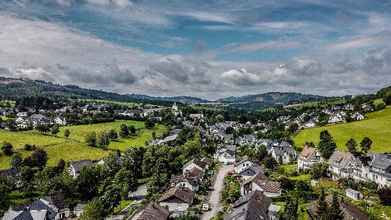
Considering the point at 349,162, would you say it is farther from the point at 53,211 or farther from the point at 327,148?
the point at 53,211

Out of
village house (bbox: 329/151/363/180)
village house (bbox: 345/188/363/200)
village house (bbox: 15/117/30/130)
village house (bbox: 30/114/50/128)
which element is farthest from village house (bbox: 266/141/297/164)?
village house (bbox: 30/114/50/128)

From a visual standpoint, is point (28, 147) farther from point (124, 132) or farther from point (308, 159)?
point (308, 159)

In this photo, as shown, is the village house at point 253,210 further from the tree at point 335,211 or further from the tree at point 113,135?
the tree at point 113,135

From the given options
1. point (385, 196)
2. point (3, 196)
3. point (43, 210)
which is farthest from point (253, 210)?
point (3, 196)

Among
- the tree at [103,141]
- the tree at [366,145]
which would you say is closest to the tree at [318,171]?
the tree at [366,145]

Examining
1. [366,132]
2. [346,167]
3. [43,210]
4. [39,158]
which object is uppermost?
[366,132]

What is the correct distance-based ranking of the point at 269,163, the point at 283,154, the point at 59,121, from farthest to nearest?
the point at 59,121 → the point at 283,154 → the point at 269,163

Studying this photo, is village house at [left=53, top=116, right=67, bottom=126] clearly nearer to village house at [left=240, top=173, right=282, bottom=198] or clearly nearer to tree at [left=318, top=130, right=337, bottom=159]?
tree at [left=318, top=130, right=337, bottom=159]

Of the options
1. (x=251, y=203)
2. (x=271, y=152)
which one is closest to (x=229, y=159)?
(x=271, y=152)
